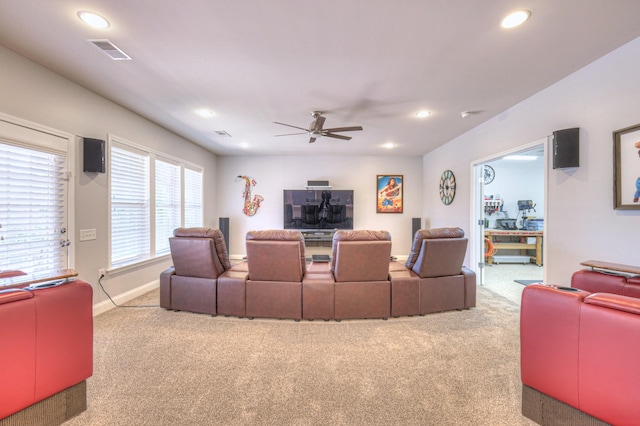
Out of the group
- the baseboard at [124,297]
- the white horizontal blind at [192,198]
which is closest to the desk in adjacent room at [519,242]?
the white horizontal blind at [192,198]

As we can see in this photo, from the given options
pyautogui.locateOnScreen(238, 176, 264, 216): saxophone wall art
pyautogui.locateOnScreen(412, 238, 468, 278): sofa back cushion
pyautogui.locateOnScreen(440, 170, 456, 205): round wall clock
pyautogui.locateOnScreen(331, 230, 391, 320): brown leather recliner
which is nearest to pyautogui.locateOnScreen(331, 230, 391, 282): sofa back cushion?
pyautogui.locateOnScreen(331, 230, 391, 320): brown leather recliner

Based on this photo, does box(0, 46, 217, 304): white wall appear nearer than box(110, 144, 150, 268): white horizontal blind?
Yes

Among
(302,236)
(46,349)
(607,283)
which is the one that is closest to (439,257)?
(607,283)

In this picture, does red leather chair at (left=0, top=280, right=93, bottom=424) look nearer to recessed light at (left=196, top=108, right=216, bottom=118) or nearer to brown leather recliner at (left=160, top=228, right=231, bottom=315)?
brown leather recliner at (left=160, top=228, right=231, bottom=315)

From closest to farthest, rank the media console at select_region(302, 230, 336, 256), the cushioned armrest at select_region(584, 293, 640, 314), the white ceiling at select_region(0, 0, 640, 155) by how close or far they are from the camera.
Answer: the cushioned armrest at select_region(584, 293, 640, 314) < the white ceiling at select_region(0, 0, 640, 155) < the media console at select_region(302, 230, 336, 256)

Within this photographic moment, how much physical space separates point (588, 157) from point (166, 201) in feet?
19.3

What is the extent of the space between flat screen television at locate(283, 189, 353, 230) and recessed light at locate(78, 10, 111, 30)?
15.4 ft

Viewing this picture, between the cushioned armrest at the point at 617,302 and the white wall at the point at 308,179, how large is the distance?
17.9ft

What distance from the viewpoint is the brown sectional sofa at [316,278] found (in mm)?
2865

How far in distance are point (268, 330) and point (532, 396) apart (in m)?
2.17

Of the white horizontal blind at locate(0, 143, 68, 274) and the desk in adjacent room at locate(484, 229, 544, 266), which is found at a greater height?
the white horizontal blind at locate(0, 143, 68, 274)

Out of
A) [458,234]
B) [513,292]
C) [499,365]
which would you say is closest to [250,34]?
[458,234]

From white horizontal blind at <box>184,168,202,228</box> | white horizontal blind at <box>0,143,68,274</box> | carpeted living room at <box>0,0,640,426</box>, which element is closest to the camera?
carpeted living room at <box>0,0,640,426</box>

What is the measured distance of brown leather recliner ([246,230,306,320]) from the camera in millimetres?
2842
